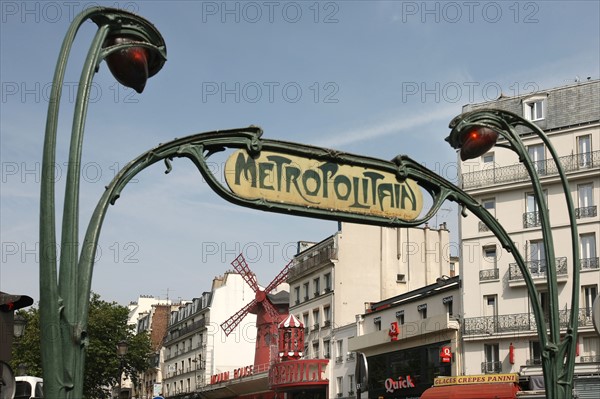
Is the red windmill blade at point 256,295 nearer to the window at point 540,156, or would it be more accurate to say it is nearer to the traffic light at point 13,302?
the window at point 540,156

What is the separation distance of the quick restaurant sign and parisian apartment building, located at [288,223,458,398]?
140ft

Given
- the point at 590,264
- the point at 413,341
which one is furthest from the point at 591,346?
the point at 413,341

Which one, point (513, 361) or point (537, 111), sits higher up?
point (537, 111)

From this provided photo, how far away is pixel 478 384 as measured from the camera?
1427 inches

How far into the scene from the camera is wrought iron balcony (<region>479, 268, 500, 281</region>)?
133 feet

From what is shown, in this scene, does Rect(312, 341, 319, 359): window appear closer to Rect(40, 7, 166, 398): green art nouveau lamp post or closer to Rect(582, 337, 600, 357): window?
Rect(582, 337, 600, 357): window

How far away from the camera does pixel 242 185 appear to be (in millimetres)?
7297

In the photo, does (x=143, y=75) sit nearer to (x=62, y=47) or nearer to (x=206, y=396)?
(x=62, y=47)

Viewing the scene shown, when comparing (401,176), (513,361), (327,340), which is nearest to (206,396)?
(327,340)

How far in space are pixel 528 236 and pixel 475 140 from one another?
3212 cm

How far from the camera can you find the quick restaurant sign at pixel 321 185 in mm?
7355

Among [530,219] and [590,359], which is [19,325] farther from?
[530,219]

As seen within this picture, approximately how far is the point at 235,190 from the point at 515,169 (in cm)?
3558

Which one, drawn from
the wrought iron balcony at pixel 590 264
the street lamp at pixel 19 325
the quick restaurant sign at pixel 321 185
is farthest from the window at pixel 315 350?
the quick restaurant sign at pixel 321 185
